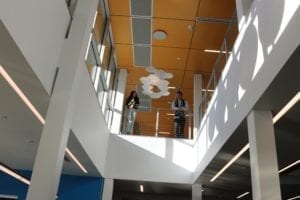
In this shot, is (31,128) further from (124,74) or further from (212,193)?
(212,193)

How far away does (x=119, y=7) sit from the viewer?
857cm

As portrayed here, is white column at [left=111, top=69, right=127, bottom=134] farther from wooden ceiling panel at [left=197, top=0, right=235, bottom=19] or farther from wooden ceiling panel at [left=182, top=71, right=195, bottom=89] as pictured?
wooden ceiling panel at [left=197, top=0, right=235, bottom=19]

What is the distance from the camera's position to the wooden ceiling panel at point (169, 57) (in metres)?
10.1

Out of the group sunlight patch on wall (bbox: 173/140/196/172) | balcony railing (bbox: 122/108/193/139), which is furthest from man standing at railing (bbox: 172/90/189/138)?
balcony railing (bbox: 122/108/193/139)

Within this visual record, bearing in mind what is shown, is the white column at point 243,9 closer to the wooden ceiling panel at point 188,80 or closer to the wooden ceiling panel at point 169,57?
the wooden ceiling panel at point 169,57

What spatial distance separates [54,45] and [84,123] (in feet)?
7.47

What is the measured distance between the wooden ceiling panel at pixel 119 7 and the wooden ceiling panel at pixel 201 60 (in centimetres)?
253

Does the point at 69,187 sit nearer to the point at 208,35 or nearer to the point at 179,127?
the point at 179,127

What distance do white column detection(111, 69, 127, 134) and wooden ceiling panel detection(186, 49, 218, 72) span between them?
2.26 metres

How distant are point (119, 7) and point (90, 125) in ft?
11.0

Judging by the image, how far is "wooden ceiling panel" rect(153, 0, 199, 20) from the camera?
26.9ft

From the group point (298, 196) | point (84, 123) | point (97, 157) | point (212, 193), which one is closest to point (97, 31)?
point (84, 123)

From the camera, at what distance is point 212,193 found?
1132 centimetres

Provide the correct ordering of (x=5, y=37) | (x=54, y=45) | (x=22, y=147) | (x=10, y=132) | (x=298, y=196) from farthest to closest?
(x=298, y=196) < (x=22, y=147) < (x=10, y=132) < (x=54, y=45) < (x=5, y=37)
